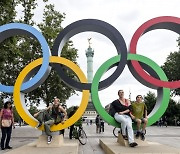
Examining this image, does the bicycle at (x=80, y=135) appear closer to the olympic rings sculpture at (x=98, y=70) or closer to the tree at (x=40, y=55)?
the olympic rings sculpture at (x=98, y=70)

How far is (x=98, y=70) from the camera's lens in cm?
1052

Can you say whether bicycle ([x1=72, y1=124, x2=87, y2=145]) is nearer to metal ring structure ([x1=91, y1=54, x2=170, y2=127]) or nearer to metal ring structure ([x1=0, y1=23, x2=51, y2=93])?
metal ring structure ([x1=91, y1=54, x2=170, y2=127])

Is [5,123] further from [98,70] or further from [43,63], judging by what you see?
[98,70]

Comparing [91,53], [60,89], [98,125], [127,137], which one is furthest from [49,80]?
[91,53]

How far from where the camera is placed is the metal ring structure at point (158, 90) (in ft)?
32.8

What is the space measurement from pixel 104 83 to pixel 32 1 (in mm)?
13390

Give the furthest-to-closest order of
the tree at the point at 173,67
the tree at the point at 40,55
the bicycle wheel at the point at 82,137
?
the tree at the point at 173,67 → the tree at the point at 40,55 → the bicycle wheel at the point at 82,137

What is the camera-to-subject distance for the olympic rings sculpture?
1027 cm

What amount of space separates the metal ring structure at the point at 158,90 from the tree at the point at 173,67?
103 feet

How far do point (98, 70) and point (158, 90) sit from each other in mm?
2373

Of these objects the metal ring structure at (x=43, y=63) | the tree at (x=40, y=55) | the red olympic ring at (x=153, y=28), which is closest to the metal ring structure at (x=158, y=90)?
the red olympic ring at (x=153, y=28)

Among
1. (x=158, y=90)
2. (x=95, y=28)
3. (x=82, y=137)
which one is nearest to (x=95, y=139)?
(x=82, y=137)

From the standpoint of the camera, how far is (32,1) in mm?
21703

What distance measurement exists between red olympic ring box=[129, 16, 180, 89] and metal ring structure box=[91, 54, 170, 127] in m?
0.21
